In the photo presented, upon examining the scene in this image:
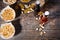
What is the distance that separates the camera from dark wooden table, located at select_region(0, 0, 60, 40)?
4.71 ft

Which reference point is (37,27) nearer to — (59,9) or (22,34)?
(22,34)

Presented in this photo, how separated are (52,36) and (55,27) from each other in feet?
0.30

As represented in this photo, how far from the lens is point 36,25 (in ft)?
4.91

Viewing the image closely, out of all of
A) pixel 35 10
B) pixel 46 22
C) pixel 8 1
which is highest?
pixel 8 1

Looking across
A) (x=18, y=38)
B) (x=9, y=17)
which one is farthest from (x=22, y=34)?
(x=9, y=17)

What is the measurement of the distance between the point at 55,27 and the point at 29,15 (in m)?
0.26

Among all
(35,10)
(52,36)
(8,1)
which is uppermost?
(8,1)

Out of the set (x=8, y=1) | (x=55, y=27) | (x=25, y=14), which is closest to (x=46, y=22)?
(x=55, y=27)

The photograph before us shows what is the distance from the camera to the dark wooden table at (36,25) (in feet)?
4.71

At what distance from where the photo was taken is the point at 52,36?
1434mm

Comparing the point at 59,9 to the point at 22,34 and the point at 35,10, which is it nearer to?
the point at 35,10

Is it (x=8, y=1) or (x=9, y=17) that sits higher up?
(x=8, y=1)

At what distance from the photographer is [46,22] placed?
151cm

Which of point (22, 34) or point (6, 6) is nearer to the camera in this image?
point (22, 34)
